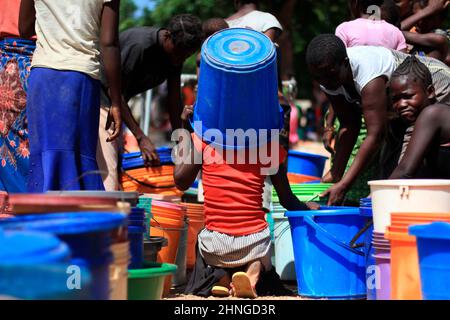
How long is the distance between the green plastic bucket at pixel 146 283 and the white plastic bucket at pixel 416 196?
1.09 meters

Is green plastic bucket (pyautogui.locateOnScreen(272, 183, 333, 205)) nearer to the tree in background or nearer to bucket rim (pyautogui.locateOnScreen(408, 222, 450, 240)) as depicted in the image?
bucket rim (pyautogui.locateOnScreen(408, 222, 450, 240))

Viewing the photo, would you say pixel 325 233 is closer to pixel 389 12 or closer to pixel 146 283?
pixel 146 283

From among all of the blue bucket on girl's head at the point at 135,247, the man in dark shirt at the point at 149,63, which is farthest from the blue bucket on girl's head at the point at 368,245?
the man in dark shirt at the point at 149,63

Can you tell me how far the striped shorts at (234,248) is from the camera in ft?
16.3

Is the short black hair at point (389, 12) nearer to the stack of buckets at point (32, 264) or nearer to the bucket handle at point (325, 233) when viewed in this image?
the bucket handle at point (325, 233)

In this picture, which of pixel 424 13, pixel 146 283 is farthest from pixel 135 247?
pixel 424 13

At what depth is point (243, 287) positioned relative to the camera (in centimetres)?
485

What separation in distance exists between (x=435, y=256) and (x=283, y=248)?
8.63 ft

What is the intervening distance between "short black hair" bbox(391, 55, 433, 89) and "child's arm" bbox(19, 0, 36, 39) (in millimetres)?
2123

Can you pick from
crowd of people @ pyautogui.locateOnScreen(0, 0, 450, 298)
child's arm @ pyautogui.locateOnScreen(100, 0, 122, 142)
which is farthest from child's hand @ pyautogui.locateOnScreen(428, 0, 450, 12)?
child's arm @ pyautogui.locateOnScreen(100, 0, 122, 142)

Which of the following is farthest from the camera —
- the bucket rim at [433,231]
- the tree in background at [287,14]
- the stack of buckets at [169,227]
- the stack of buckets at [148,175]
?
the tree in background at [287,14]
